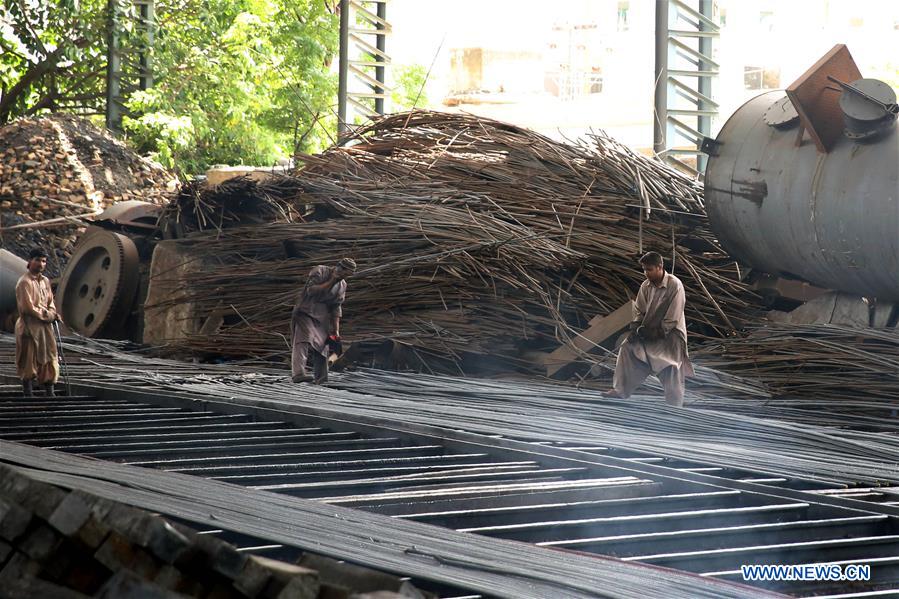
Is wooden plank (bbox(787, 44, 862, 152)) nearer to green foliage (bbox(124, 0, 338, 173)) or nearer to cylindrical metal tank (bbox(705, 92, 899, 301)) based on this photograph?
cylindrical metal tank (bbox(705, 92, 899, 301))

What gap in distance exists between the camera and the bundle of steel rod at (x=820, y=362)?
31.1 feet

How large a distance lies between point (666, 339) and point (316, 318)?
3.29 meters

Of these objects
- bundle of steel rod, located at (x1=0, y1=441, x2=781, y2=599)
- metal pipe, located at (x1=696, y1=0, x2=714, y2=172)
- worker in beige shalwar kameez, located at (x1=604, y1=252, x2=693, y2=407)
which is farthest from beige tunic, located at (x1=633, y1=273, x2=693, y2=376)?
metal pipe, located at (x1=696, y1=0, x2=714, y2=172)

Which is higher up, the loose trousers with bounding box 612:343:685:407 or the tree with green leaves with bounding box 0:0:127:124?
the tree with green leaves with bounding box 0:0:127:124

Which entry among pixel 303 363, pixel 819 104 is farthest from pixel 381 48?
pixel 819 104

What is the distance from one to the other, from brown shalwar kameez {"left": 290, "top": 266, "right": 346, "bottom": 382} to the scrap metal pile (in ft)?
3.98

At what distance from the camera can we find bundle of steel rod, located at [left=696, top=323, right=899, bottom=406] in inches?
374

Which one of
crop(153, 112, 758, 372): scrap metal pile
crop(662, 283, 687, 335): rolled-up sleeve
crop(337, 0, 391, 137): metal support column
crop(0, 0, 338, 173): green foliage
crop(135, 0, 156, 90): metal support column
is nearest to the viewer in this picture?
crop(662, 283, 687, 335): rolled-up sleeve

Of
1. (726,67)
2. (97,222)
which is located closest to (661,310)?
(97,222)

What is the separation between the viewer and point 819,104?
10.4 meters

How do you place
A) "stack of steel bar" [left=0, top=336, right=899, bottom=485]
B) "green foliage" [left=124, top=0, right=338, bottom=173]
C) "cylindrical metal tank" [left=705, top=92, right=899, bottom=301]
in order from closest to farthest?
"stack of steel bar" [left=0, top=336, right=899, bottom=485] → "cylindrical metal tank" [left=705, top=92, right=899, bottom=301] → "green foliage" [left=124, top=0, right=338, bottom=173]

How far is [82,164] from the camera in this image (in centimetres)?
1970

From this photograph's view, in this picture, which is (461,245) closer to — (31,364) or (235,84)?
(31,364)

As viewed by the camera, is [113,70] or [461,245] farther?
[113,70]
